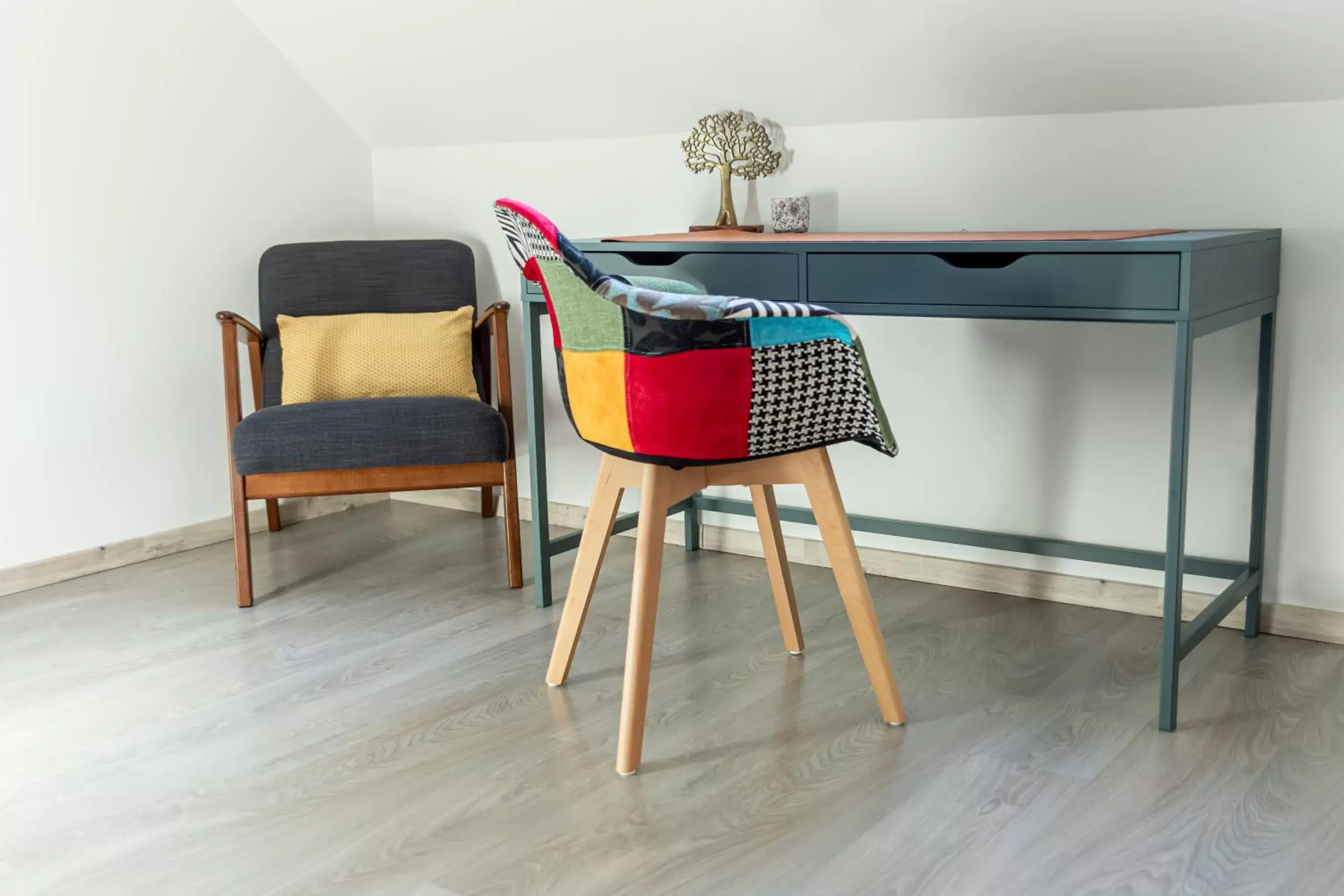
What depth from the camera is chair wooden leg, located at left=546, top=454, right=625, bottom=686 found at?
2018 mm

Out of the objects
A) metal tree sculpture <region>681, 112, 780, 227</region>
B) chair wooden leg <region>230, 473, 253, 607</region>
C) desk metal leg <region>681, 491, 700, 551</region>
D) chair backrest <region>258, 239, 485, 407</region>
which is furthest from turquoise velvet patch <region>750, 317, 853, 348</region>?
chair backrest <region>258, 239, 485, 407</region>

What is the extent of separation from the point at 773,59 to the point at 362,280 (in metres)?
1.17

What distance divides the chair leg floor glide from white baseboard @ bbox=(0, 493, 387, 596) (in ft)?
3.41

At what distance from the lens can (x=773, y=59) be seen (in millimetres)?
2645

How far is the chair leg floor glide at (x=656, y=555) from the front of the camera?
183 centimetres

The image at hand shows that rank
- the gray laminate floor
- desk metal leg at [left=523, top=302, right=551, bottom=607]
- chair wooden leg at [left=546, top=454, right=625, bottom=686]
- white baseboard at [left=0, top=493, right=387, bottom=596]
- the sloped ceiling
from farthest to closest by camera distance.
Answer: white baseboard at [left=0, top=493, right=387, bottom=596] → desk metal leg at [left=523, top=302, right=551, bottom=607] → the sloped ceiling → chair wooden leg at [left=546, top=454, right=625, bottom=686] → the gray laminate floor

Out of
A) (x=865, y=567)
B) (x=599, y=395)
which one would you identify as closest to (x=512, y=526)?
(x=865, y=567)

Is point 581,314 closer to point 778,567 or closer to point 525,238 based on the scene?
point 525,238

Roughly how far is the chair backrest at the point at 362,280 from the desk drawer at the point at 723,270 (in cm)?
77

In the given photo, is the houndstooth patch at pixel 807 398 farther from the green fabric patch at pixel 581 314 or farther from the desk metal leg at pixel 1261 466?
the desk metal leg at pixel 1261 466

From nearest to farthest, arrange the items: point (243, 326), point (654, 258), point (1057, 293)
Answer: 1. point (1057, 293)
2. point (654, 258)
3. point (243, 326)

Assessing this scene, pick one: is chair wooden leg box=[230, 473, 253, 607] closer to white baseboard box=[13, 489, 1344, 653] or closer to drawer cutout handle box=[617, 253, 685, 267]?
white baseboard box=[13, 489, 1344, 653]

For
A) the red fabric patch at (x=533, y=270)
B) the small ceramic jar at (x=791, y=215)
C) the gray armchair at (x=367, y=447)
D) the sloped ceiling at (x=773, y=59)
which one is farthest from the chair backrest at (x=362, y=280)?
the red fabric patch at (x=533, y=270)

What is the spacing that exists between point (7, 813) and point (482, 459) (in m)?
1.17
